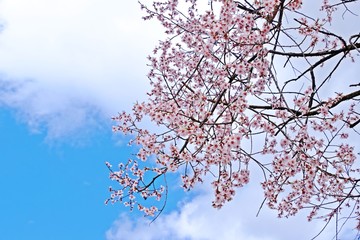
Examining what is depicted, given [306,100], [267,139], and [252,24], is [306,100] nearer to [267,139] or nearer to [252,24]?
[267,139]

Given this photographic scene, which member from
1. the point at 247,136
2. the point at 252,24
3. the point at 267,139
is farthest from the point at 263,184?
the point at 252,24

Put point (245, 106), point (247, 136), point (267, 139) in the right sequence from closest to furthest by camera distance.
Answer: point (245, 106), point (247, 136), point (267, 139)

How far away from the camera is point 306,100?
551cm

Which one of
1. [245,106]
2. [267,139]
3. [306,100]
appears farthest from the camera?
[267,139]

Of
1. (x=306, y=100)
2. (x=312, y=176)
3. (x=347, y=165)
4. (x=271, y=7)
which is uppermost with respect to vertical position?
(x=271, y=7)

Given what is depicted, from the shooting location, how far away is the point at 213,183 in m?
4.86

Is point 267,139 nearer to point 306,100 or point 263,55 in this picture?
point 306,100

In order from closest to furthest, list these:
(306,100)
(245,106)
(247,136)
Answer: (245,106) < (247,136) < (306,100)

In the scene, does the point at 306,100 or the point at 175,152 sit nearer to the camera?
the point at 175,152

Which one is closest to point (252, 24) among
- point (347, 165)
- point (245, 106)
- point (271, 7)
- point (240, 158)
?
point (271, 7)

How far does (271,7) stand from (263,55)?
0.50m

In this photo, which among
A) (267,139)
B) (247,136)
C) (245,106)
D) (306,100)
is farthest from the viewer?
(267,139)

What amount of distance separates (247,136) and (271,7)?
1267 millimetres

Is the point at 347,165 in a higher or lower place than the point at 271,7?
lower
